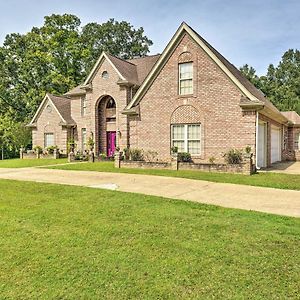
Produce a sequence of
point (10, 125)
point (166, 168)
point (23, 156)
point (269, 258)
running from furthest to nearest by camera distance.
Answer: point (10, 125) < point (23, 156) < point (166, 168) < point (269, 258)

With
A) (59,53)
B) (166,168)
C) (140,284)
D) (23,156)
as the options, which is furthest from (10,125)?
(140,284)

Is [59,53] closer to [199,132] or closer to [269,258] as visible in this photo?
[199,132]

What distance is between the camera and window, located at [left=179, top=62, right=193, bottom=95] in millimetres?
18781

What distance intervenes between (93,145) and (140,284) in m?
25.1

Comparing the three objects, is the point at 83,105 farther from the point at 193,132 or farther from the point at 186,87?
the point at 193,132

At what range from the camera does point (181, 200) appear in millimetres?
8781

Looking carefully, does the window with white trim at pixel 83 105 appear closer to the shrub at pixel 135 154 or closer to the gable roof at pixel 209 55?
the gable roof at pixel 209 55

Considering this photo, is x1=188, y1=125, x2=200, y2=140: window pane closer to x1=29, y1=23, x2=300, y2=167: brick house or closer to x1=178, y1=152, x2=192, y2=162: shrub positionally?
x1=29, y1=23, x2=300, y2=167: brick house

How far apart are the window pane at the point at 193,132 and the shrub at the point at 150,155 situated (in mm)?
2632

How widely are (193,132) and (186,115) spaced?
3.74ft

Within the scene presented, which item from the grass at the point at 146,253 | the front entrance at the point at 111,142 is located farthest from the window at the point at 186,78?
the grass at the point at 146,253

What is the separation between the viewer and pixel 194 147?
739 inches

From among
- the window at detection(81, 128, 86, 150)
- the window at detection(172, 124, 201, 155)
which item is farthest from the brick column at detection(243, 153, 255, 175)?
the window at detection(81, 128, 86, 150)

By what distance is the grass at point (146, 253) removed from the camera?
12.3 feet
